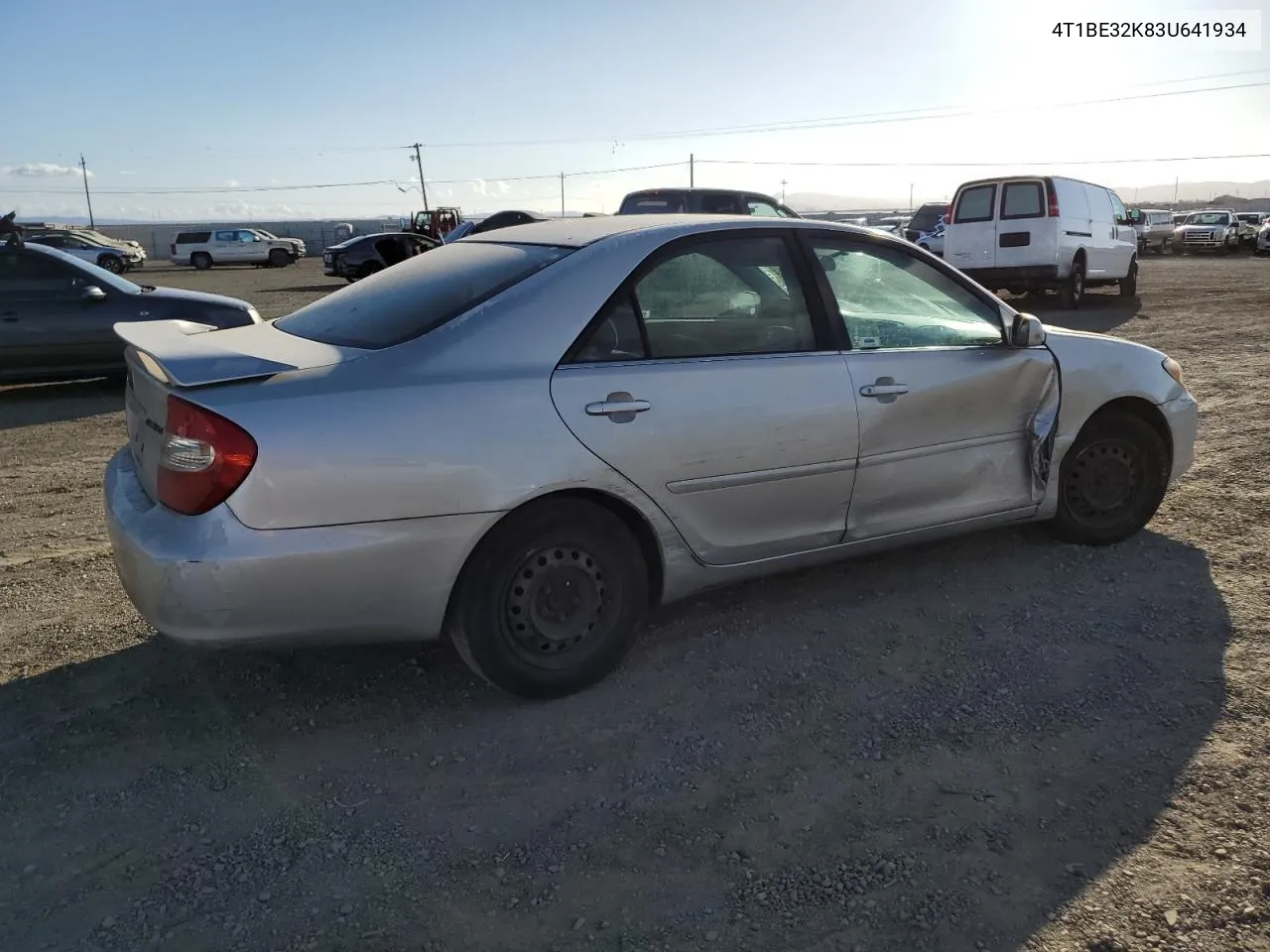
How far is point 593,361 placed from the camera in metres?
3.28

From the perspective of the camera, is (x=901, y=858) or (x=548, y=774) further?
(x=548, y=774)

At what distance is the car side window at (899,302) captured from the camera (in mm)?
3875

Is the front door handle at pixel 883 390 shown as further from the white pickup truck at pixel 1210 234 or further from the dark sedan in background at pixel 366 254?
the white pickup truck at pixel 1210 234

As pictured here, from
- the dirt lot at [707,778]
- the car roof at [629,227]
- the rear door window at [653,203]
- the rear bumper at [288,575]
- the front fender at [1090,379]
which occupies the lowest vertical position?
the dirt lot at [707,778]

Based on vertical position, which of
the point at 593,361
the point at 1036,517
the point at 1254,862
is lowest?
the point at 1254,862

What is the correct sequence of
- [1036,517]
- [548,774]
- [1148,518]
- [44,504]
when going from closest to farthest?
[548,774] → [1036,517] → [1148,518] → [44,504]

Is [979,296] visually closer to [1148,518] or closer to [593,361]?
[1148,518]

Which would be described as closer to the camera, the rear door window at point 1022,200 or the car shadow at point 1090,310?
the car shadow at point 1090,310

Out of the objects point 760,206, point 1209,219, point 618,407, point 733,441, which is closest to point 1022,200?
point 760,206

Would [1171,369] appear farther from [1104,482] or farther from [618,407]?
[618,407]

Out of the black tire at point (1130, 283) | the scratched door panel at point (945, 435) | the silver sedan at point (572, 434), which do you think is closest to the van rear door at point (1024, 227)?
the black tire at point (1130, 283)

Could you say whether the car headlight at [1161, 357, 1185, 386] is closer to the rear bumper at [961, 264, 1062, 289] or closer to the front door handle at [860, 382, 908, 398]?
the front door handle at [860, 382, 908, 398]

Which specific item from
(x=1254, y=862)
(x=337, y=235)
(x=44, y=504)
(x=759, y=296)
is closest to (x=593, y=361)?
(x=759, y=296)

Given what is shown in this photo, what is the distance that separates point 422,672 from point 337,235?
53481 millimetres
